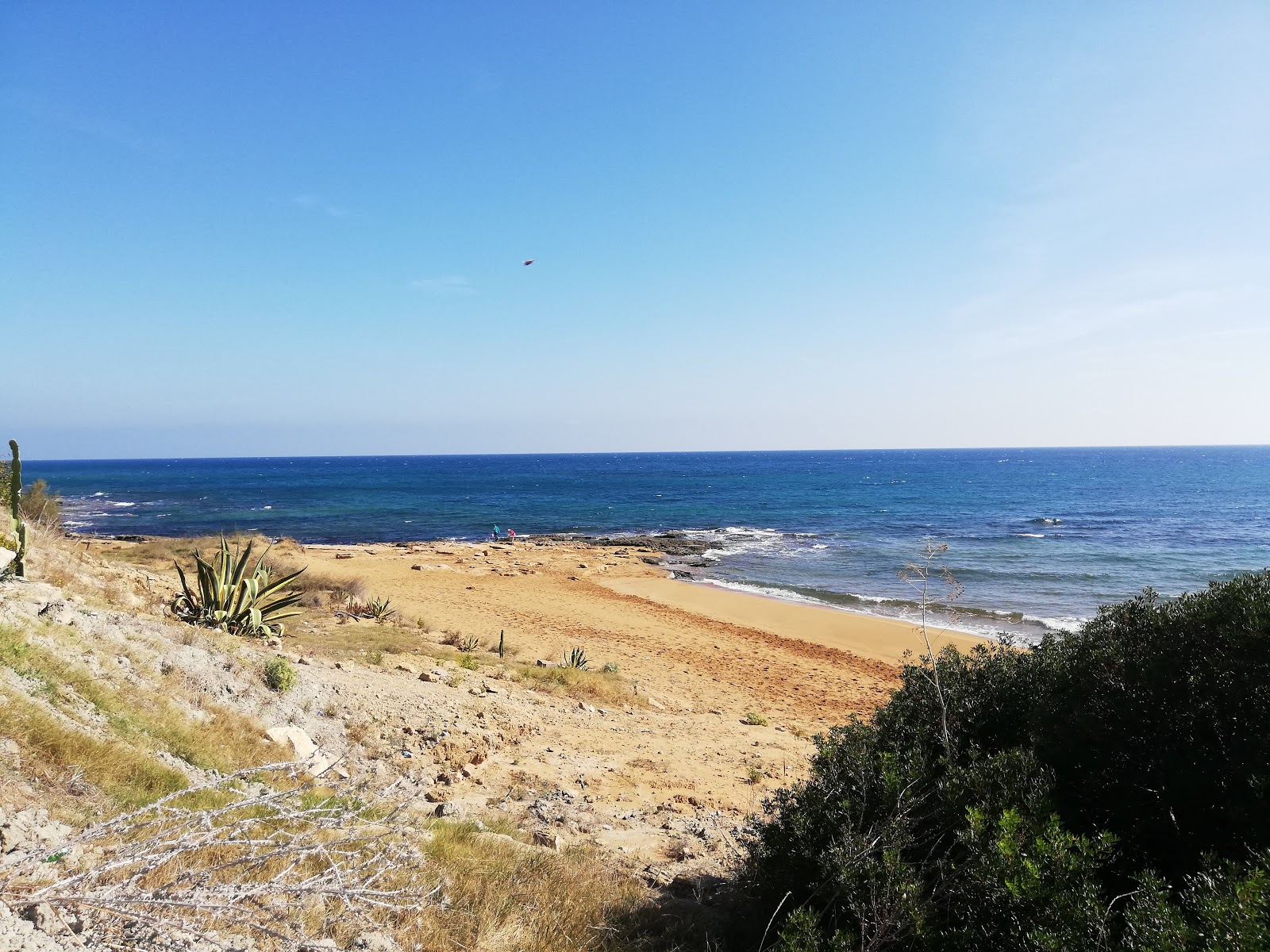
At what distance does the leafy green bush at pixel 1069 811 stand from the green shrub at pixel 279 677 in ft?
19.3

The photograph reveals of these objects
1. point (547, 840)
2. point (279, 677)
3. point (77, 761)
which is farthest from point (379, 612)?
point (77, 761)

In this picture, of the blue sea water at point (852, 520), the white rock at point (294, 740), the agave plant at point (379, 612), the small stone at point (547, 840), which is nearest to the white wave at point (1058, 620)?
the blue sea water at point (852, 520)

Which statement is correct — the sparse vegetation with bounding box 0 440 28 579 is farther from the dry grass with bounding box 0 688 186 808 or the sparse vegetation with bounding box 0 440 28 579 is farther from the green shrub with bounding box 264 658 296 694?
the dry grass with bounding box 0 688 186 808

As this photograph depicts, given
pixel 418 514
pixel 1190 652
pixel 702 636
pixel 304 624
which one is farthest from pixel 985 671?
pixel 418 514

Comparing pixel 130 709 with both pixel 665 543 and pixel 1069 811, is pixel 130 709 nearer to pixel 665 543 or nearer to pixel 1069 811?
pixel 1069 811

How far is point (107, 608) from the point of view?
848cm

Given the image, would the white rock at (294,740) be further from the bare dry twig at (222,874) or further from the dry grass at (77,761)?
the bare dry twig at (222,874)

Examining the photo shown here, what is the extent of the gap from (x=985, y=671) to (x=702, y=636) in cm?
1531

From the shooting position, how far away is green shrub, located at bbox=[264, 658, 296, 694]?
783 centimetres

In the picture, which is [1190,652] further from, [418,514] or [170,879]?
[418,514]

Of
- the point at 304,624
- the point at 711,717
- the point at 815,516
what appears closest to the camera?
the point at 711,717

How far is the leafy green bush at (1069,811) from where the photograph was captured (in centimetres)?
299

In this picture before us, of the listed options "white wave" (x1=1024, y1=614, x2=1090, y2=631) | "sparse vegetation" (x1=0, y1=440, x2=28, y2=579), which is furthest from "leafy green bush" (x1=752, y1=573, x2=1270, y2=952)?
"white wave" (x1=1024, y1=614, x2=1090, y2=631)

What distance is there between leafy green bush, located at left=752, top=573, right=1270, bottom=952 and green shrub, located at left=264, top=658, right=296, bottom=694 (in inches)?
232
